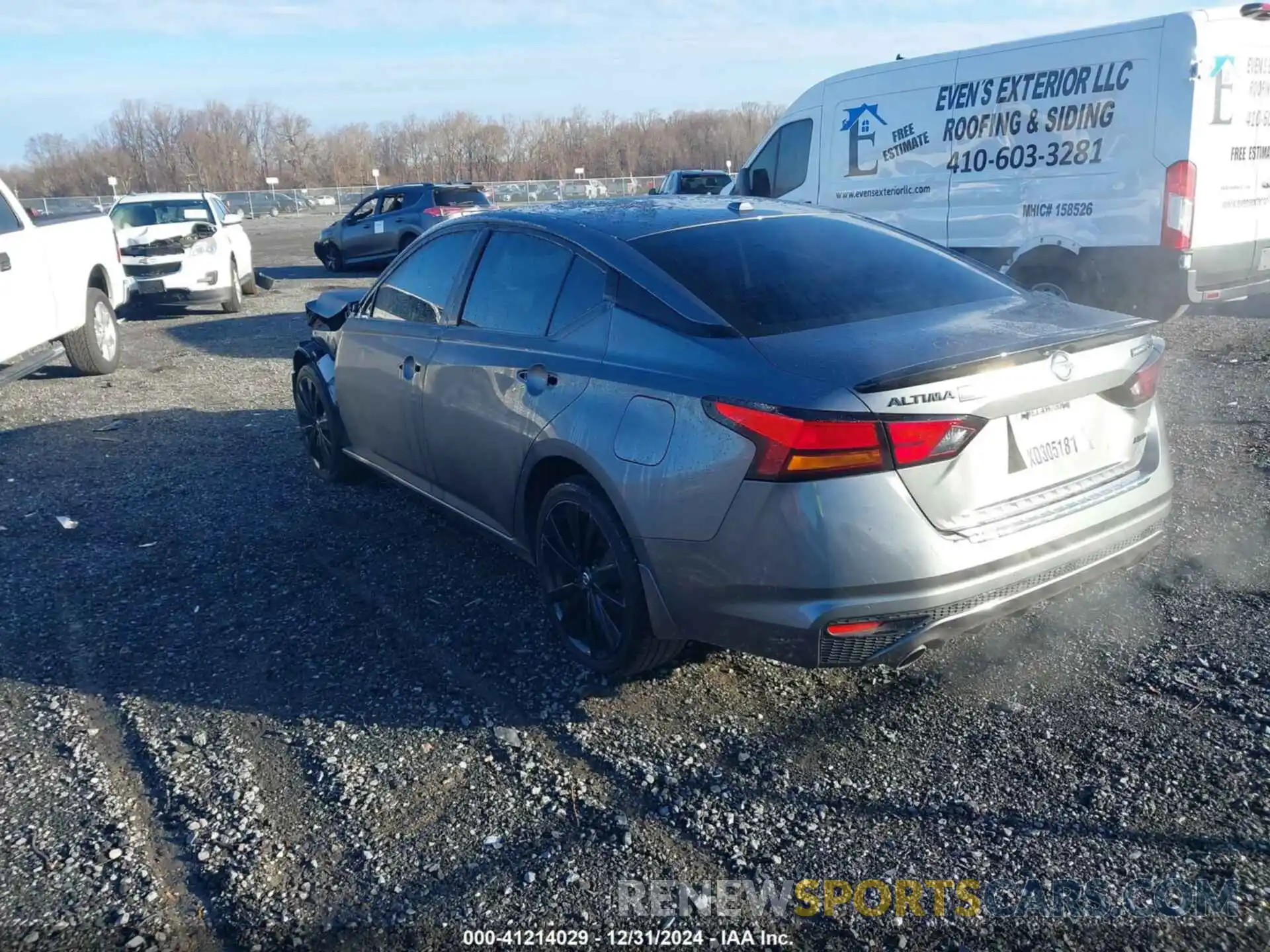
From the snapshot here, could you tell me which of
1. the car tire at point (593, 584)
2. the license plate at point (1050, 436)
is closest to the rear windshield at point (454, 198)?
the car tire at point (593, 584)

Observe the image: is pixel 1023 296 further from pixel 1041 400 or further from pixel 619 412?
pixel 619 412

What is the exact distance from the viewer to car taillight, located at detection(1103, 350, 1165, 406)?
3504mm

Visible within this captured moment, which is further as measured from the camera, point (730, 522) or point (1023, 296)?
point (1023, 296)

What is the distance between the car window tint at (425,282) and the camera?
4848 mm

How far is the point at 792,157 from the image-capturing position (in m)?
12.0

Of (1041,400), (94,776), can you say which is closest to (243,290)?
(94,776)

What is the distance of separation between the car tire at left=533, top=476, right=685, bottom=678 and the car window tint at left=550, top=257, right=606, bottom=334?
632 millimetres

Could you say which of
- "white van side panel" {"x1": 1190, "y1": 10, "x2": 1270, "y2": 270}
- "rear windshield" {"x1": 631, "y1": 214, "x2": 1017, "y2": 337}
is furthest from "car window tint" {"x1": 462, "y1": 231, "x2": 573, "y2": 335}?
"white van side panel" {"x1": 1190, "y1": 10, "x2": 1270, "y2": 270}

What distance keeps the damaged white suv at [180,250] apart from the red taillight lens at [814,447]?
1264 cm

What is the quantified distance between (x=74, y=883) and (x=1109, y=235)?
8.61 m

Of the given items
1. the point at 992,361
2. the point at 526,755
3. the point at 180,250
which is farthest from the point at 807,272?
the point at 180,250

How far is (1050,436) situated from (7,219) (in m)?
8.67

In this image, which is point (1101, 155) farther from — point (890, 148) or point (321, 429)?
point (321, 429)

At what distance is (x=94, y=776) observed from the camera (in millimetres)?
3389
